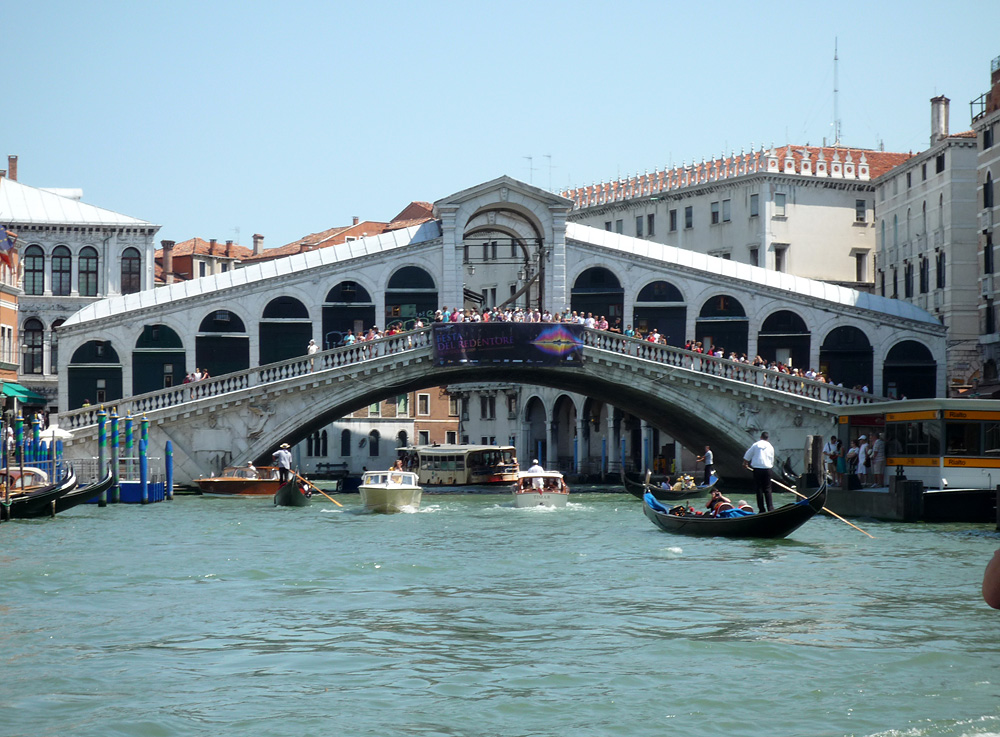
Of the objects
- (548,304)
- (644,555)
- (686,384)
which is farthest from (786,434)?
(644,555)

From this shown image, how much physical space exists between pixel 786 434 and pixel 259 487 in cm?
1240

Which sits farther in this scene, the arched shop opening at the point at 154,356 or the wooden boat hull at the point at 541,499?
the arched shop opening at the point at 154,356

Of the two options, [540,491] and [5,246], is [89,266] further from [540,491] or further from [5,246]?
[540,491]

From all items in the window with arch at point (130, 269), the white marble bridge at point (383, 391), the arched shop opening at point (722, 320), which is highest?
the window with arch at point (130, 269)

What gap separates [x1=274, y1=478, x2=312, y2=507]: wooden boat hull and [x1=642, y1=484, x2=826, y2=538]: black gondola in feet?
37.1

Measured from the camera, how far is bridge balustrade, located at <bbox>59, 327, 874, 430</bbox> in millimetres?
33594

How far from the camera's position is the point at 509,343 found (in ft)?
115

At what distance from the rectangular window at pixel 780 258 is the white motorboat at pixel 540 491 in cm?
2103

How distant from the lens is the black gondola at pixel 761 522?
2017 cm

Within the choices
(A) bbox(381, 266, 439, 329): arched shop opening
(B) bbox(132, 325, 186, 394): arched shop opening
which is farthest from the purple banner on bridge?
(B) bbox(132, 325, 186, 394): arched shop opening

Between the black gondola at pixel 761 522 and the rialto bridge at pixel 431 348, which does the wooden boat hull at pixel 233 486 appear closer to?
the rialto bridge at pixel 431 348

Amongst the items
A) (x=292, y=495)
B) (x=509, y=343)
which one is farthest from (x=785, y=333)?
(x=292, y=495)

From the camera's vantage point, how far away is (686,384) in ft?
114

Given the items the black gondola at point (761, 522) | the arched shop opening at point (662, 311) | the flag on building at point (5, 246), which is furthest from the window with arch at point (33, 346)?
the black gondola at point (761, 522)
